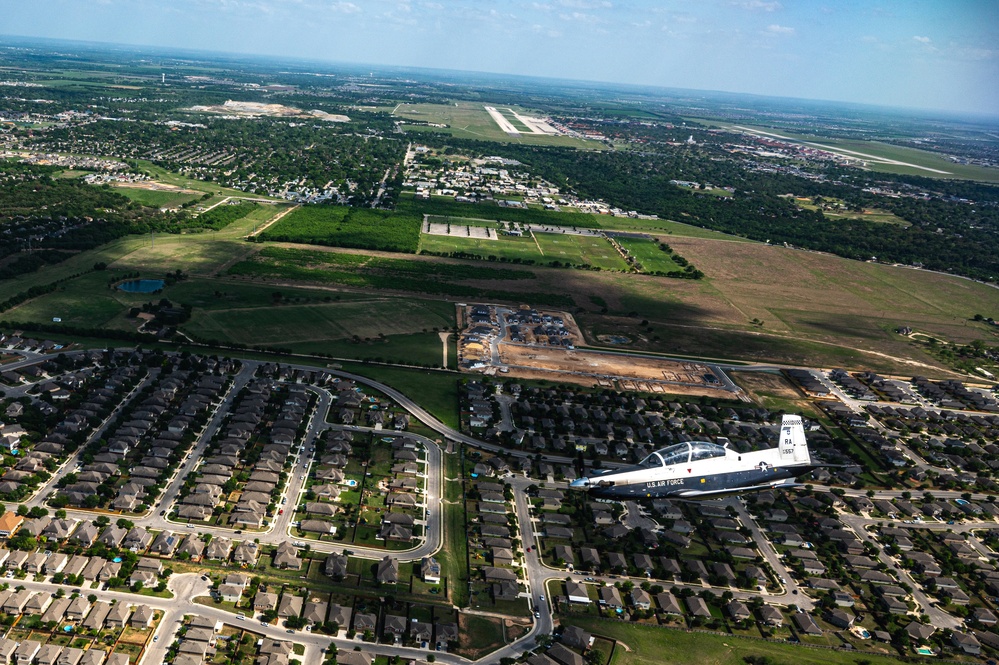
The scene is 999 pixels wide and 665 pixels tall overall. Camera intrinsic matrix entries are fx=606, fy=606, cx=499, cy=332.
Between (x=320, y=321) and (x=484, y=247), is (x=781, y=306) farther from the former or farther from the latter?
(x=320, y=321)

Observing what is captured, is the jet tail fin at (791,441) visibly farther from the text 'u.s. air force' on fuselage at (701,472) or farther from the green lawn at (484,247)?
the green lawn at (484,247)

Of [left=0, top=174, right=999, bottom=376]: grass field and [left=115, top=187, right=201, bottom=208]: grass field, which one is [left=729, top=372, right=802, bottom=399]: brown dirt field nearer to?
[left=0, top=174, right=999, bottom=376]: grass field

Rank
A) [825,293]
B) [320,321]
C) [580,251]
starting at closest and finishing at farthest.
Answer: [320,321] < [825,293] < [580,251]

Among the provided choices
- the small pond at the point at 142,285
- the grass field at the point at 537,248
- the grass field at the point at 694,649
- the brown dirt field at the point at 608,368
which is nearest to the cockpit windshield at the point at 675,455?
the grass field at the point at 694,649

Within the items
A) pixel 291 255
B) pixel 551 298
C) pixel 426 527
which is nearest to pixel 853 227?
pixel 551 298

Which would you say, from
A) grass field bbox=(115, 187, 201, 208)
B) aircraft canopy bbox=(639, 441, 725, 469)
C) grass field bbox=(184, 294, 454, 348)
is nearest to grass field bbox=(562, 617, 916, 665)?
aircraft canopy bbox=(639, 441, 725, 469)

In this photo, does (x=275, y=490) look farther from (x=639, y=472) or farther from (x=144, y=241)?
(x=144, y=241)

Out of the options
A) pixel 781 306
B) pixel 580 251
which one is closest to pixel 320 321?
pixel 580 251
